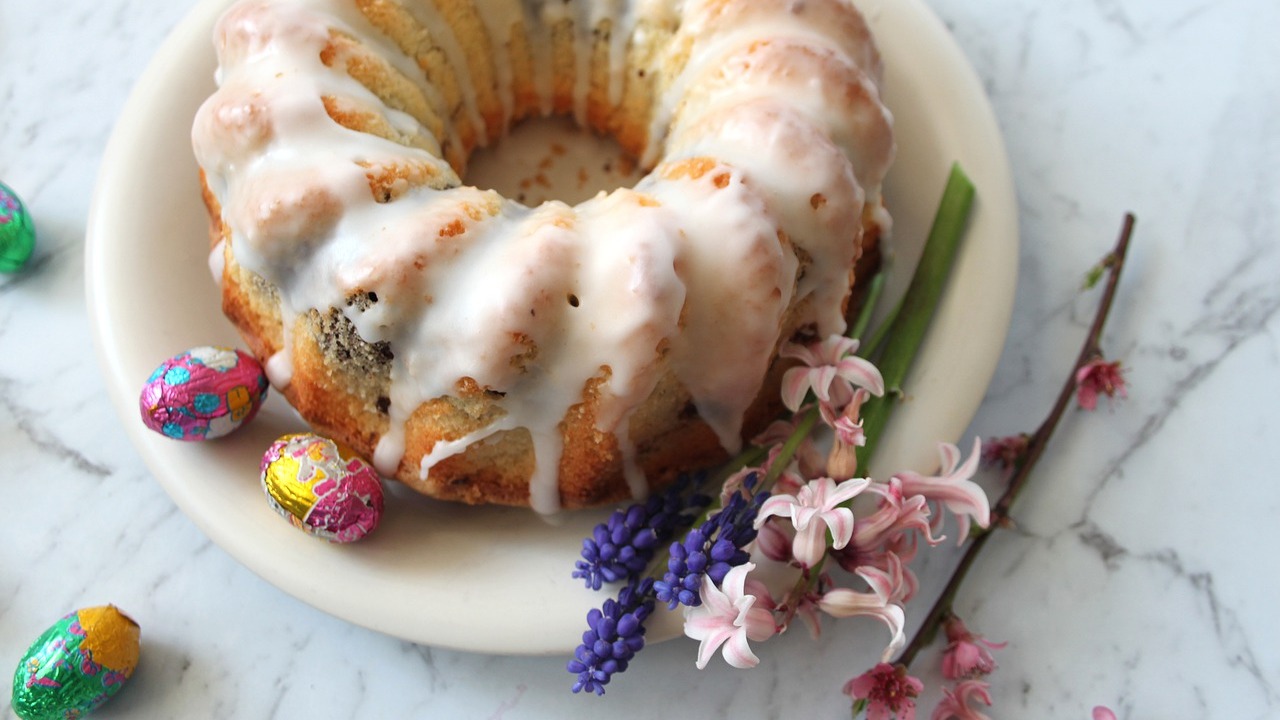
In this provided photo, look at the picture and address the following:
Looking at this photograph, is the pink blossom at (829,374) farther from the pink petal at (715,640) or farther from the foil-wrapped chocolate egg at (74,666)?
the foil-wrapped chocolate egg at (74,666)

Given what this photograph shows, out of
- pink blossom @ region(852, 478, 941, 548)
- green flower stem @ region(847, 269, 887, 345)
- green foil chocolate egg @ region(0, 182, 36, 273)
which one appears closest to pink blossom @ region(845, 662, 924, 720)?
pink blossom @ region(852, 478, 941, 548)

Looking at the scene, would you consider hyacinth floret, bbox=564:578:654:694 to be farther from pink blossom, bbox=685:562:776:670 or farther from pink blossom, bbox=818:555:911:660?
pink blossom, bbox=818:555:911:660

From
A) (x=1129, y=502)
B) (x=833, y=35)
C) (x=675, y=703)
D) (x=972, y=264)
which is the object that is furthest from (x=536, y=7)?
(x=1129, y=502)

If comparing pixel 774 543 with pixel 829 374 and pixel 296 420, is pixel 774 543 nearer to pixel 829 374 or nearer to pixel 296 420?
pixel 829 374

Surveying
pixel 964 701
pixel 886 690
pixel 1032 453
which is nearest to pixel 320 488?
pixel 886 690

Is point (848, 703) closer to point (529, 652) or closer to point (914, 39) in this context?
point (529, 652)

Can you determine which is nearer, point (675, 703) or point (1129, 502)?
point (675, 703)

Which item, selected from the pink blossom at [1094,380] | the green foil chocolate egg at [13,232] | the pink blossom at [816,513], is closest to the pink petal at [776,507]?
the pink blossom at [816,513]
